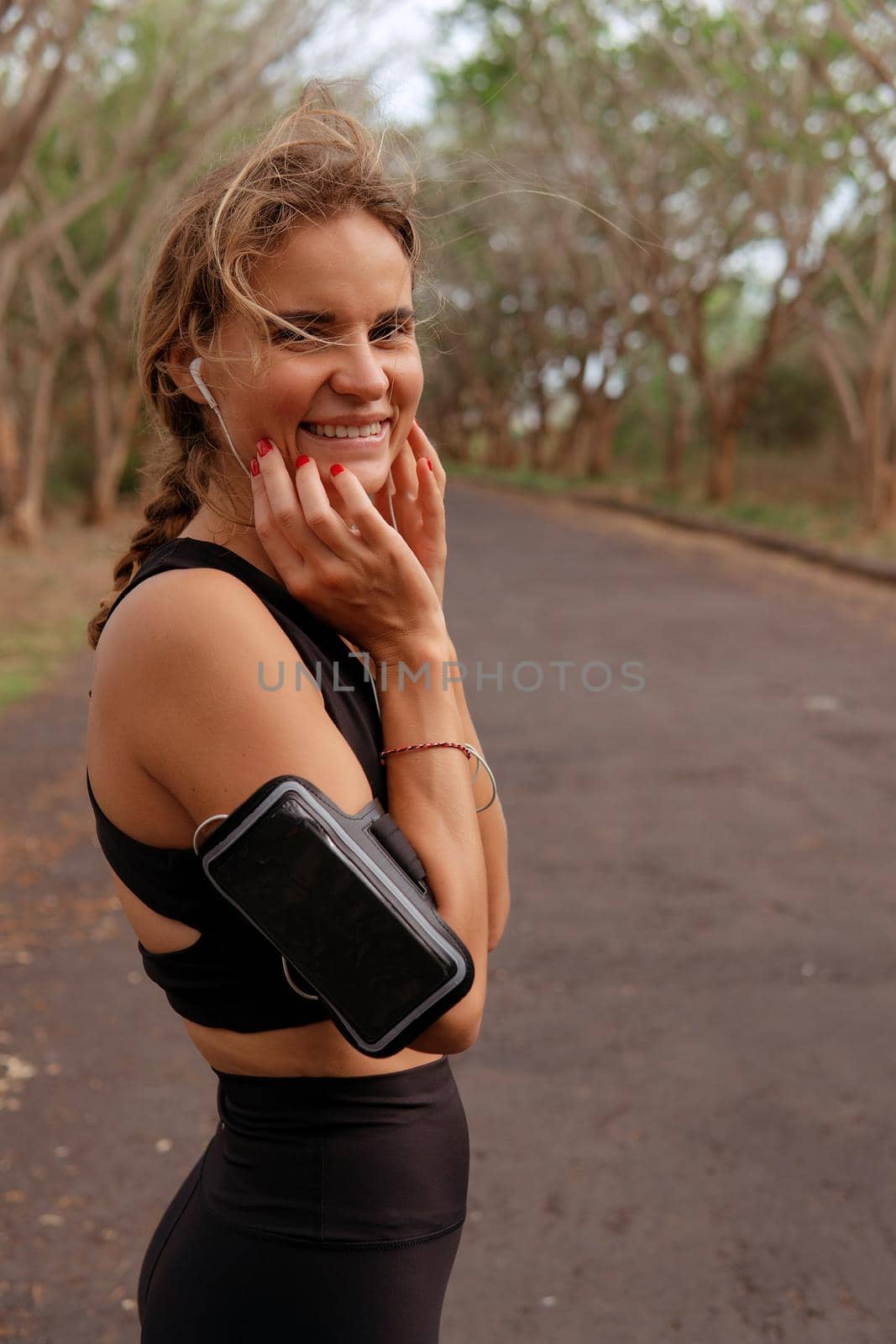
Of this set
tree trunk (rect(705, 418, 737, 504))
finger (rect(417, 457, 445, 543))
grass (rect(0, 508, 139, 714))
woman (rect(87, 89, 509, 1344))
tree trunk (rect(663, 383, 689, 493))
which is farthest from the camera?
tree trunk (rect(663, 383, 689, 493))

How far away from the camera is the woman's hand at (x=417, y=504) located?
5.60 feet

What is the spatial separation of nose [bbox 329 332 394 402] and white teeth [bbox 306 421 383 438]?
0.04m

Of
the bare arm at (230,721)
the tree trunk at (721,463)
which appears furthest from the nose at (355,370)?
the tree trunk at (721,463)

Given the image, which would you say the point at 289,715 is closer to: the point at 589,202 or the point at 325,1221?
the point at 325,1221

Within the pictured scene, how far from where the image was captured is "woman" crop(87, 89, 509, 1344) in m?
1.39

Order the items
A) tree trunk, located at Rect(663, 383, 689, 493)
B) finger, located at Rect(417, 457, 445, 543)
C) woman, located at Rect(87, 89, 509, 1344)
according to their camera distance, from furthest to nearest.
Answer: tree trunk, located at Rect(663, 383, 689, 493)
finger, located at Rect(417, 457, 445, 543)
woman, located at Rect(87, 89, 509, 1344)

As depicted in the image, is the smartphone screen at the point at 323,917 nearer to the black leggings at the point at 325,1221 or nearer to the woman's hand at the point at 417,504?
the black leggings at the point at 325,1221

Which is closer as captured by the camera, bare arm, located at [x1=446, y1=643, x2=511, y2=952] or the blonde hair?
the blonde hair

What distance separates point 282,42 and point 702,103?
841 centimetres

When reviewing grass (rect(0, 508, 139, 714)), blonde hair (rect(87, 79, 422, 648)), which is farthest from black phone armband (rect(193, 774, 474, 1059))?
grass (rect(0, 508, 139, 714))

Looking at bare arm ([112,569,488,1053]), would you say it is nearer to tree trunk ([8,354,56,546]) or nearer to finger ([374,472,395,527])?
finger ([374,472,395,527])

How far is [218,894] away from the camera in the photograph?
142 centimetres

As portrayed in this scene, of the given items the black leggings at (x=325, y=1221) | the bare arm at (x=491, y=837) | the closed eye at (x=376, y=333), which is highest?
the closed eye at (x=376, y=333)

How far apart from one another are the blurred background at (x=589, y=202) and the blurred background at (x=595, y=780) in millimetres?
114
